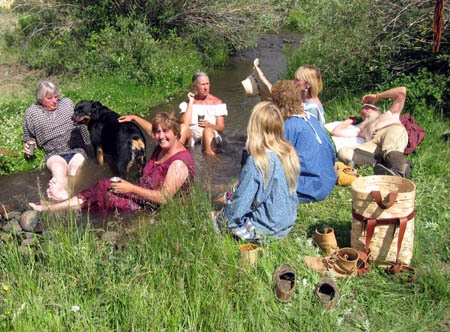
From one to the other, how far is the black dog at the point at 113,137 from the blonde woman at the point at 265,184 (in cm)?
244

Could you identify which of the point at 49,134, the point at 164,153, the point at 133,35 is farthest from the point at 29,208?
the point at 133,35

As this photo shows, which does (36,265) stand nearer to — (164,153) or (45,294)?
(45,294)

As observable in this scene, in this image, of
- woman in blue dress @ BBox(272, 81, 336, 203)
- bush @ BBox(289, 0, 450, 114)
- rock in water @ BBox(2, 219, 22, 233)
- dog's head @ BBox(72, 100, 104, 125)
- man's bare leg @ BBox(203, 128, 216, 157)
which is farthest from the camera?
Answer: bush @ BBox(289, 0, 450, 114)

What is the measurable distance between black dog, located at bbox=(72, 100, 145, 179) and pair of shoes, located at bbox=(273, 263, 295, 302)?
3.27 metres

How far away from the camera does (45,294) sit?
3.16m

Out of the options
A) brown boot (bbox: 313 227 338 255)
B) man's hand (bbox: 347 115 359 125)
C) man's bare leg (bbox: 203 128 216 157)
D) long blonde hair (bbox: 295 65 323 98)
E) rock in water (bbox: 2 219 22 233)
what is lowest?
man's bare leg (bbox: 203 128 216 157)

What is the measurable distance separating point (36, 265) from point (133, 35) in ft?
31.3

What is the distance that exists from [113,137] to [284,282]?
12.2 ft

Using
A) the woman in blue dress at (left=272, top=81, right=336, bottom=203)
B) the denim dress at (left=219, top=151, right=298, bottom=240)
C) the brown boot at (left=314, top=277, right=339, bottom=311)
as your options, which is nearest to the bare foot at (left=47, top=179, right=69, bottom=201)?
the denim dress at (left=219, top=151, right=298, bottom=240)

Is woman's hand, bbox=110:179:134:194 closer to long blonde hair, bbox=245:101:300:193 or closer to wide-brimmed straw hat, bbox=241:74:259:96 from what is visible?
long blonde hair, bbox=245:101:300:193

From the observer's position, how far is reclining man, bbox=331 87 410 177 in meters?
5.79

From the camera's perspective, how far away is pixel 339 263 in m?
3.67

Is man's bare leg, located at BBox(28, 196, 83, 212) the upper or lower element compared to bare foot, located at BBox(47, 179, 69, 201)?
upper

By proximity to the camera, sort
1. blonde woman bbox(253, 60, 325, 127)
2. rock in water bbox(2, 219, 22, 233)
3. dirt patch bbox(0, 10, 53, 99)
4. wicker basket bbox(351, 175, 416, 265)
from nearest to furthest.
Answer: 1. wicker basket bbox(351, 175, 416, 265)
2. rock in water bbox(2, 219, 22, 233)
3. blonde woman bbox(253, 60, 325, 127)
4. dirt patch bbox(0, 10, 53, 99)
